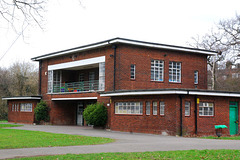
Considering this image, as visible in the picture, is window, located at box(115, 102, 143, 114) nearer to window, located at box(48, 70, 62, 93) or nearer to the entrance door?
the entrance door

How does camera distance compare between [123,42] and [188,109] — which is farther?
[123,42]

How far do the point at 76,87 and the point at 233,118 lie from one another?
641 inches

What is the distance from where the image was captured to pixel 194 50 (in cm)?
3108

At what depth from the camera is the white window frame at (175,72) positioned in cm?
3038

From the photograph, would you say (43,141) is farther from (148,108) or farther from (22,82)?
(22,82)

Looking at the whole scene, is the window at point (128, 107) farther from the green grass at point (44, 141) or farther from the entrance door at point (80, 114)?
the entrance door at point (80, 114)

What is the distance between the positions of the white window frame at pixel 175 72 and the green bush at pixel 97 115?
712cm

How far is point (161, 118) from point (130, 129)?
290 centimetres

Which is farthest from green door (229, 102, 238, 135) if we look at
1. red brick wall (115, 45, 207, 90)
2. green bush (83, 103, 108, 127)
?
green bush (83, 103, 108, 127)

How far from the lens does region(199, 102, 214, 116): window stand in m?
22.4

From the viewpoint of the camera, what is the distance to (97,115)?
2655 centimetres

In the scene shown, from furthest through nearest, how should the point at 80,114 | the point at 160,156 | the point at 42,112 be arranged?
the point at 80,114, the point at 42,112, the point at 160,156

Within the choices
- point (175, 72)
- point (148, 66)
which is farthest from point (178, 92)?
point (175, 72)

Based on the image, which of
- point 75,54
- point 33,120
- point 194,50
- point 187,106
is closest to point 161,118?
point 187,106
